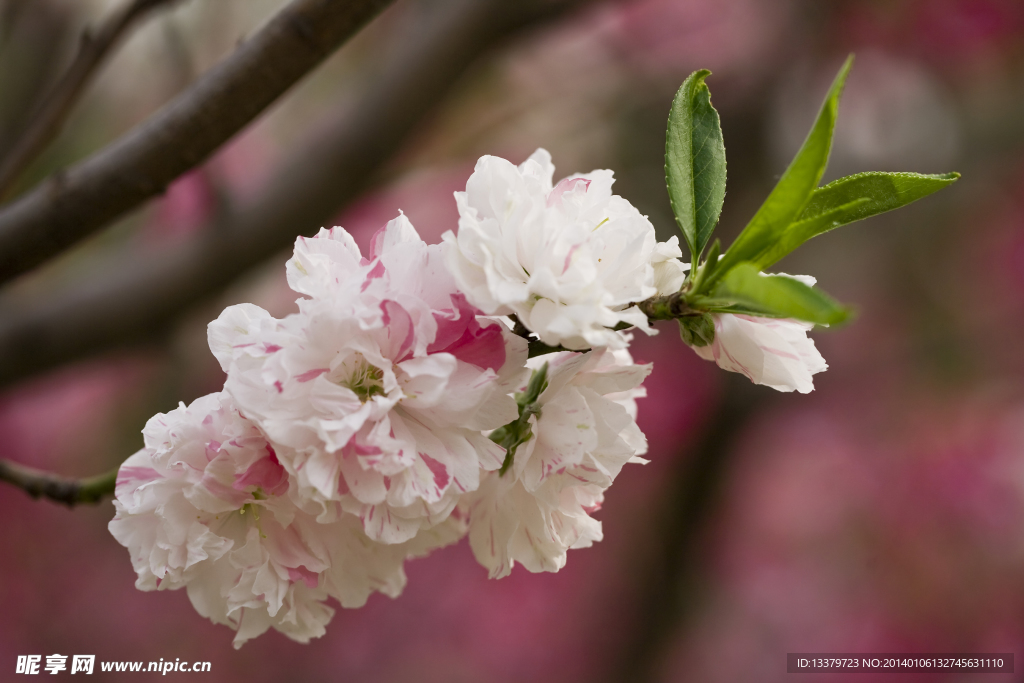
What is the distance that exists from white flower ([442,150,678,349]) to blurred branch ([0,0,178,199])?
0.70 meters

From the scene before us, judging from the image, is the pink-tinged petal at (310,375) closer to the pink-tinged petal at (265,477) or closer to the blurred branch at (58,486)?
the pink-tinged petal at (265,477)

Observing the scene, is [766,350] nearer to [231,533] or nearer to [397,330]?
[397,330]

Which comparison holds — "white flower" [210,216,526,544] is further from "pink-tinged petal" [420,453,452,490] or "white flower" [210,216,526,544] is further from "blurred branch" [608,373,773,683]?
"blurred branch" [608,373,773,683]

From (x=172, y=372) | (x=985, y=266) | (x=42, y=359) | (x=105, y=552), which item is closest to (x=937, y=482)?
(x=985, y=266)

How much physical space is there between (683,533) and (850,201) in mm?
1589

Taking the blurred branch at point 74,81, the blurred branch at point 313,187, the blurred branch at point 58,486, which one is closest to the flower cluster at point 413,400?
the blurred branch at point 58,486

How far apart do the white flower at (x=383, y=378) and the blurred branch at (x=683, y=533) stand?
1.45m

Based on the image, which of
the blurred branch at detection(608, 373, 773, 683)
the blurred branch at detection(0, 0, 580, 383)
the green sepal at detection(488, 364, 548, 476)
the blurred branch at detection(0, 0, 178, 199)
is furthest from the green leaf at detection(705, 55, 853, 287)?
the blurred branch at detection(608, 373, 773, 683)

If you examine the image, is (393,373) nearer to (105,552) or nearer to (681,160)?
(681,160)

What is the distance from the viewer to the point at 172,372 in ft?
6.34

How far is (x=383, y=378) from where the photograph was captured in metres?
0.41

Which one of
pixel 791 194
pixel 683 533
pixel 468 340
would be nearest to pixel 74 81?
pixel 468 340

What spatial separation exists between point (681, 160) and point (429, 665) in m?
2.59

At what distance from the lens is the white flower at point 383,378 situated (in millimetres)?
391
